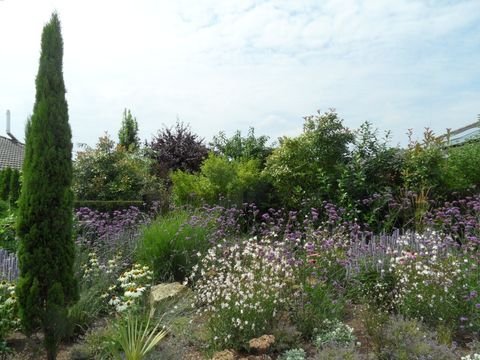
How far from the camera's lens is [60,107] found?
18.8 ft

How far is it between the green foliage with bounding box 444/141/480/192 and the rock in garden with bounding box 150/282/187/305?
7062 millimetres

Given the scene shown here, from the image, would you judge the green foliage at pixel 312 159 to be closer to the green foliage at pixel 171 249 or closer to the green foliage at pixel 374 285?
the green foliage at pixel 171 249

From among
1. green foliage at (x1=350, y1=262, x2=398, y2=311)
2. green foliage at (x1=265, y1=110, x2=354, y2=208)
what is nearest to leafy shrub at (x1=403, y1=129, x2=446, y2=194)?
green foliage at (x1=265, y1=110, x2=354, y2=208)

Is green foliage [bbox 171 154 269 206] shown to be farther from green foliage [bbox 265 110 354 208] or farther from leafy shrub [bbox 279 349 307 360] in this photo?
leafy shrub [bbox 279 349 307 360]

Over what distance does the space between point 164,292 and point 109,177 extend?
8.87 metres

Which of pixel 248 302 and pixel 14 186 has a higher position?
pixel 14 186

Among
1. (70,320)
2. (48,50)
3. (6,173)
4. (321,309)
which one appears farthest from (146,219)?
(6,173)

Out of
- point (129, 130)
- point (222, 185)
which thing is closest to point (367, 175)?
point (222, 185)

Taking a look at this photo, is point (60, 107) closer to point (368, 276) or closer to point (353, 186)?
point (368, 276)

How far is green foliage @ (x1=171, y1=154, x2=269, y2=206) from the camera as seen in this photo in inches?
476

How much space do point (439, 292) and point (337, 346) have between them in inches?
58.5

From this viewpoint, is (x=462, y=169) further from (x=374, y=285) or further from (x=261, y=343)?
(x=261, y=343)

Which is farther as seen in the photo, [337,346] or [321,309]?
[321,309]

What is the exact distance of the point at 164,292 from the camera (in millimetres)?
6492
